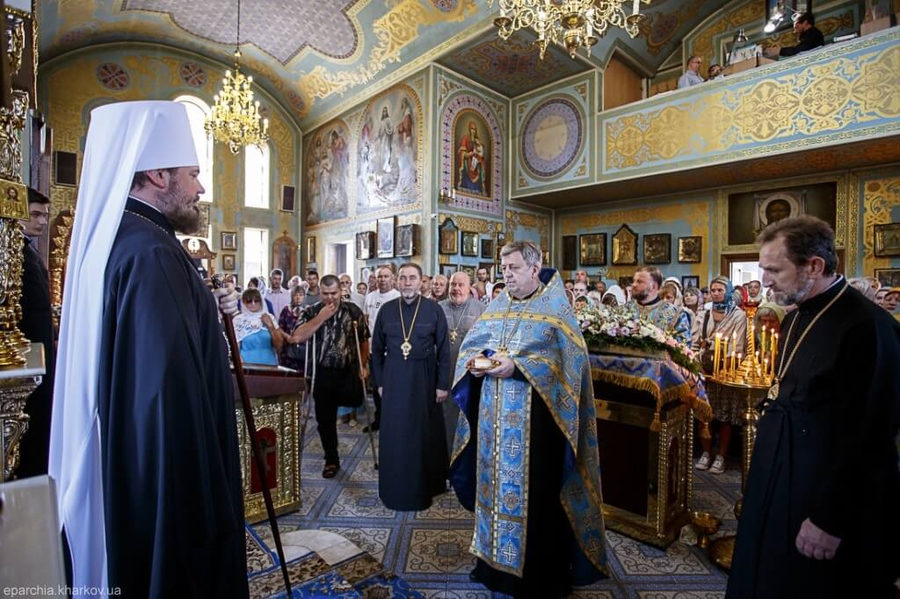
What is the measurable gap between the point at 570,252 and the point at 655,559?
35.5 feet

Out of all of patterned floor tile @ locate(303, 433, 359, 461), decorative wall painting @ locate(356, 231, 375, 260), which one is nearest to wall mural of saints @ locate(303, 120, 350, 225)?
decorative wall painting @ locate(356, 231, 375, 260)

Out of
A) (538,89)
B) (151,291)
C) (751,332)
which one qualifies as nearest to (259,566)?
(151,291)

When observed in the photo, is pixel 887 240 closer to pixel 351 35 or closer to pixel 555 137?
pixel 555 137

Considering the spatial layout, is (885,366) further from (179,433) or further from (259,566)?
(259,566)

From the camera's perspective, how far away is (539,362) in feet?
8.71

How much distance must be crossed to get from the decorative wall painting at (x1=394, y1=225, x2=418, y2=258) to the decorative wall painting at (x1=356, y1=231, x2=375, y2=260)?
1.06 m

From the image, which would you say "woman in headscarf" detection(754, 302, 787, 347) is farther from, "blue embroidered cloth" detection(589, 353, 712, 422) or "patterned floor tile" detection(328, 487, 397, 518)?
"patterned floor tile" detection(328, 487, 397, 518)

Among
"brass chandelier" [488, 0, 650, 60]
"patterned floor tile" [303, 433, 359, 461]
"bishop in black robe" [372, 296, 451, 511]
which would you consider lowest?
"patterned floor tile" [303, 433, 359, 461]

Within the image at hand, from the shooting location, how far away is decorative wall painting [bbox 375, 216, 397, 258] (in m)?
12.0

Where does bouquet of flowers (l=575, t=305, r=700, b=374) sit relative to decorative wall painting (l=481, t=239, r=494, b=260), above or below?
below

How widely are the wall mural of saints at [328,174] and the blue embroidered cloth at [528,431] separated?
11961 millimetres

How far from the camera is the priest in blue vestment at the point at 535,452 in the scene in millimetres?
2615

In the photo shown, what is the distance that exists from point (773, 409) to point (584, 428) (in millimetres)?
968

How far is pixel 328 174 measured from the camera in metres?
14.7
